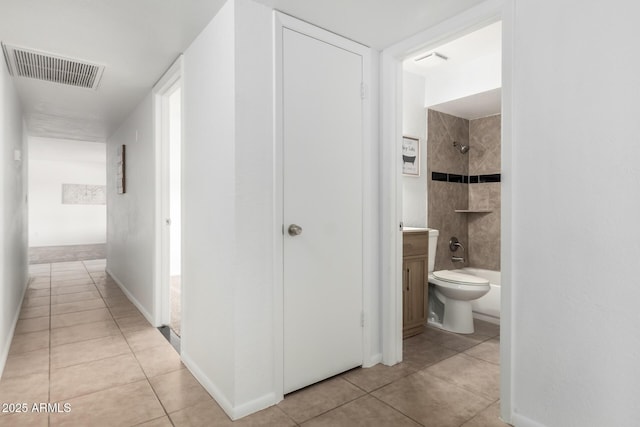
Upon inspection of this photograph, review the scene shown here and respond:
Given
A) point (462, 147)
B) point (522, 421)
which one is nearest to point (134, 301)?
point (522, 421)

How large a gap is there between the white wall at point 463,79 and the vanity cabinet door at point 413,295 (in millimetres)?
1665

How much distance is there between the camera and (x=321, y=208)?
2.13 m

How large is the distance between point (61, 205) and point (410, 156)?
28.4 feet

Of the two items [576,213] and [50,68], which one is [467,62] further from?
[50,68]

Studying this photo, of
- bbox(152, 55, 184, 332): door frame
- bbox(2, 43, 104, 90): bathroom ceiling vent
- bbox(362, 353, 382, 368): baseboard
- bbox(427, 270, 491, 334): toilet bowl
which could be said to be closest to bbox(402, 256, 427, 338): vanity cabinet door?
bbox(427, 270, 491, 334): toilet bowl

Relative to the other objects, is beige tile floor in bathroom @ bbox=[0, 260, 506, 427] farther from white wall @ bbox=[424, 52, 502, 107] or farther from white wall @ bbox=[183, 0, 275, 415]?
white wall @ bbox=[424, 52, 502, 107]

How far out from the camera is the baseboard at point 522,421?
5.32 feet

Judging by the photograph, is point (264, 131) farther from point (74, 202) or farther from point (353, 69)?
point (74, 202)

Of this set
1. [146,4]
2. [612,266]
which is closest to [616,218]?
[612,266]

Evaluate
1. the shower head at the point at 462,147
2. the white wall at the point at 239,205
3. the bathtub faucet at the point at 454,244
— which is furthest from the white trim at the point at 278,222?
the shower head at the point at 462,147

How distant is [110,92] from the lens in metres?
3.28

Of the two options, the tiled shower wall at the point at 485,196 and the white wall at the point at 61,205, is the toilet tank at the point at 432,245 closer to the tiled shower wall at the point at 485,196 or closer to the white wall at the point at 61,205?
the tiled shower wall at the point at 485,196

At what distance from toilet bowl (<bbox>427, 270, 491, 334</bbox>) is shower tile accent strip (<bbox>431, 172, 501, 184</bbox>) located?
1081mm

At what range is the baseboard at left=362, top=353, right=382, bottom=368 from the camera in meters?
2.34
